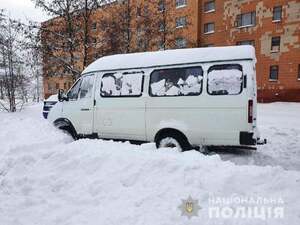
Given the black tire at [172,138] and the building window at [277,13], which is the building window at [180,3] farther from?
the black tire at [172,138]

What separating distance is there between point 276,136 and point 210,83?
5026 millimetres

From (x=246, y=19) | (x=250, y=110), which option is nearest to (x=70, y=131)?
(x=250, y=110)

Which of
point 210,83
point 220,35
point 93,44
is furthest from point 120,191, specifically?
point 220,35

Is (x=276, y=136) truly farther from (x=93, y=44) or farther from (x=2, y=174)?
(x=93, y=44)

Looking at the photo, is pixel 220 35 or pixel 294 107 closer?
pixel 294 107

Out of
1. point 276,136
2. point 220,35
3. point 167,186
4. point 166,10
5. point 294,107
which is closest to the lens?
point 167,186

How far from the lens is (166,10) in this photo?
91.6ft

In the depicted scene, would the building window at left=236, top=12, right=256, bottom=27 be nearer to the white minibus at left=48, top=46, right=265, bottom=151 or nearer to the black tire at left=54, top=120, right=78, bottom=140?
the white minibus at left=48, top=46, right=265, bottom=151

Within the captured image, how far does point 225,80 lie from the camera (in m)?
6.80

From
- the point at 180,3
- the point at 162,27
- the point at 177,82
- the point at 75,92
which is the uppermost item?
the point at 180,3

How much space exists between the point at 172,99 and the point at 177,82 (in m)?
0.41

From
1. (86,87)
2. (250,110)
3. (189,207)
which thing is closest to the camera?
(189,207)

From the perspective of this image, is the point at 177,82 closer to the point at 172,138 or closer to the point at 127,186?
the point at 172,138

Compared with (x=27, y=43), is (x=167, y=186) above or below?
below
